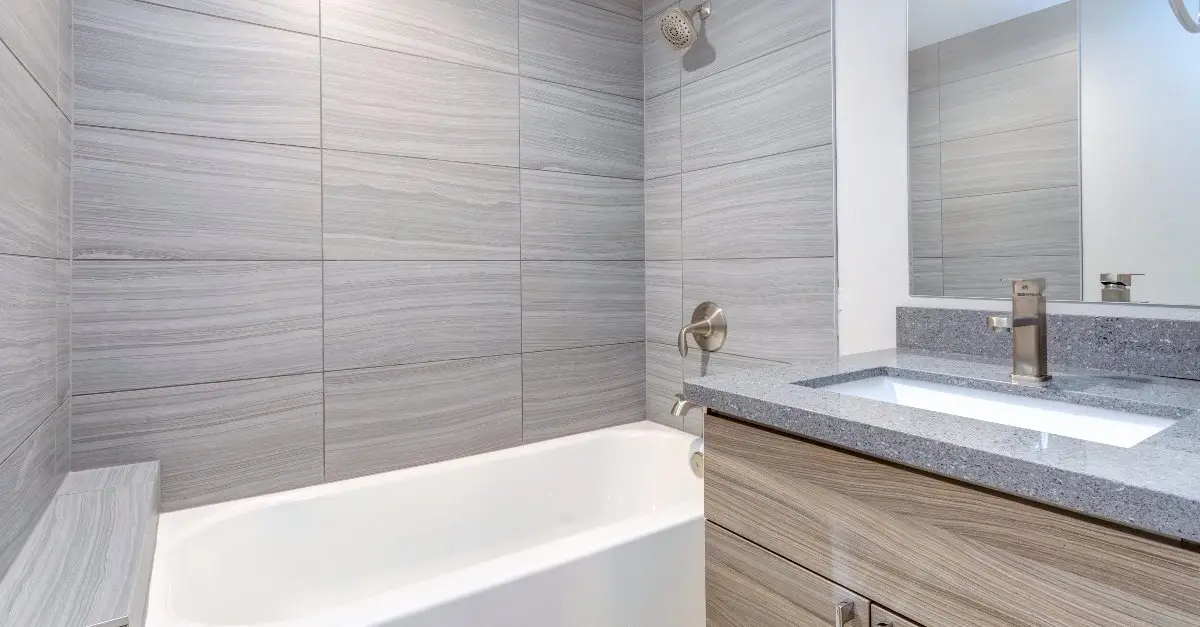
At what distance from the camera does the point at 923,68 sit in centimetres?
154

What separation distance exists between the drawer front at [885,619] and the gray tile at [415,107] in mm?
1655

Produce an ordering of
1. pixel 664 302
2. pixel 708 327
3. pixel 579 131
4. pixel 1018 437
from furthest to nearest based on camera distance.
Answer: pixel 664 302, pixel 579 131, pixel 708 327, pixel 1018 437

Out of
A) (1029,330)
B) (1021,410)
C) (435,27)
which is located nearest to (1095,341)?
(1029,330)

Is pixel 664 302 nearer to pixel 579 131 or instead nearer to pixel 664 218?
pixel 664 218

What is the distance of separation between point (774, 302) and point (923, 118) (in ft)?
2.10

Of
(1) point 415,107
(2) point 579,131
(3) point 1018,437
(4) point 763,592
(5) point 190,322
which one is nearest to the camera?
(3) point 1018,437

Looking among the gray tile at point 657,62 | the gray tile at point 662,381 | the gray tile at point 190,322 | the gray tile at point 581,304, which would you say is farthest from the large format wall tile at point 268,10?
the gray tile at point 662,381

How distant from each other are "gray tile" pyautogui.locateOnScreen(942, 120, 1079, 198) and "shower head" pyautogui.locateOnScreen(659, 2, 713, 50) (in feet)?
2.91

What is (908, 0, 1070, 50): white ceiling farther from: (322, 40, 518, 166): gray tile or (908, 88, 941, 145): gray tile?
(322, 40, 518, 166): gray tile

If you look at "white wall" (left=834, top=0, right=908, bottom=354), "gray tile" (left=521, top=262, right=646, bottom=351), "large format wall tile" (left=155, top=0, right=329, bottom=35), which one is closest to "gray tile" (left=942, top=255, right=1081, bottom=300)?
"white wall" (left=834, top=0, right=908, bottom=354)

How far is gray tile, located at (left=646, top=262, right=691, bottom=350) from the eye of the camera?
227 centimetres

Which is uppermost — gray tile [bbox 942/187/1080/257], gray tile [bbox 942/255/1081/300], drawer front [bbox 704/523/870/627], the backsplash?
gray tile [bbox 942/187/1080/257]

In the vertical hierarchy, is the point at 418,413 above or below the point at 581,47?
below

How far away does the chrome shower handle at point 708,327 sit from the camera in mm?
2078
